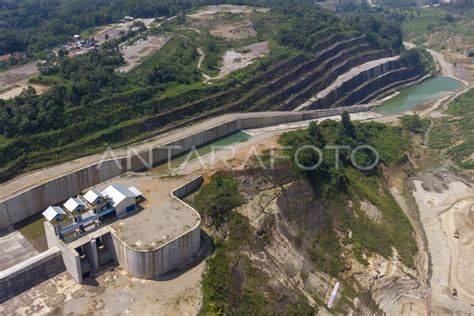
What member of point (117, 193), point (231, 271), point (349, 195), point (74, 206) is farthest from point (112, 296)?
point (349, 195)

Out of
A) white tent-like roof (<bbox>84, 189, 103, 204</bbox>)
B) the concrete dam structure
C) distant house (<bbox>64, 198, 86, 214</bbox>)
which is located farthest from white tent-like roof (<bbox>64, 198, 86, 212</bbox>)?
the concrete dam structure

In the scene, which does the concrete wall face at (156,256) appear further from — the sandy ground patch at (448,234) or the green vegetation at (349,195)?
the sandy ground patch at (448,234)

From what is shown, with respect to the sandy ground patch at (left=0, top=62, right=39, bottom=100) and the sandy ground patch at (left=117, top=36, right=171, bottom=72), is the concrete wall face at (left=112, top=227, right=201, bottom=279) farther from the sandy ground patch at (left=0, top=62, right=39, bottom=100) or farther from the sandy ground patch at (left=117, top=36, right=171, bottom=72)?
the sandy ground patch at (left=117, top=36, right=171, bottom=72)

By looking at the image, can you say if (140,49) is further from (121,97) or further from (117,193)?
(117,193)

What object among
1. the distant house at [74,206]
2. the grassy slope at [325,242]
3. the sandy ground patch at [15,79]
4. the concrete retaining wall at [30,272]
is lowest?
the grassy slope at [325,242]

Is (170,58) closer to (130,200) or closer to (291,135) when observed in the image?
(291,135)

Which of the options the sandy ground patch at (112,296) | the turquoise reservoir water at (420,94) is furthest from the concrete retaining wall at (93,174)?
the turquoise reservoir water at (420,94)

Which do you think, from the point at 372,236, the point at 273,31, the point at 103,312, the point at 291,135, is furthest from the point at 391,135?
the point at 103,312
